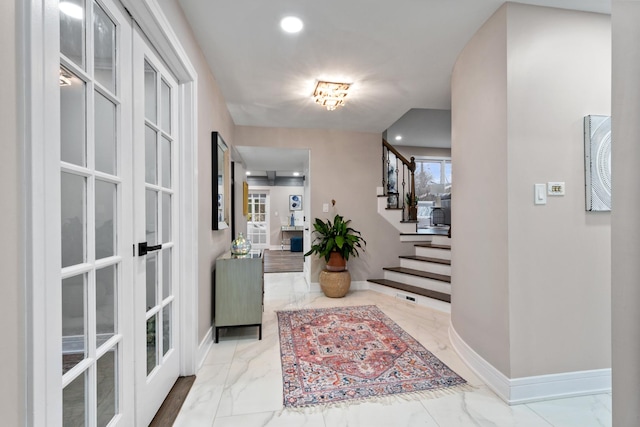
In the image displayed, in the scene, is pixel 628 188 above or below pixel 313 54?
below

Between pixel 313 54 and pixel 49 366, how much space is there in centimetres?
235

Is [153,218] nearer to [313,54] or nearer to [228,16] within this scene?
[228,16]

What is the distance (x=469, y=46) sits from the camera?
2.08 m

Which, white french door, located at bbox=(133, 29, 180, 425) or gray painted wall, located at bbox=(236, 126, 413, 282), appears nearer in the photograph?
white french door, located at bbox=(133, 29, 180, 425)

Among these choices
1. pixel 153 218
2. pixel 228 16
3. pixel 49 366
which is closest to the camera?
pixel 49 366

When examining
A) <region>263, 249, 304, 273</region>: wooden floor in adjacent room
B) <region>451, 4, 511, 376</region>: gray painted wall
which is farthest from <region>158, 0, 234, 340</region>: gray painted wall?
<region>263, 249, 304, 273</region>: wooden floor in adjacent room

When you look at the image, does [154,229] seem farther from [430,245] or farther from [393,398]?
[430,245]

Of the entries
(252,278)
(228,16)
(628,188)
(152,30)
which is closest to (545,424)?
(628,188)

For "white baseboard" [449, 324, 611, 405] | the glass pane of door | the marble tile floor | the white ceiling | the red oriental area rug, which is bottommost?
the marble tile floor

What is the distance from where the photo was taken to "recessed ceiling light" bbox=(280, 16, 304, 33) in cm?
185

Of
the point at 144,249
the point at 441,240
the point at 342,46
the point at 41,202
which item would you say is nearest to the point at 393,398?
the point at 144,249

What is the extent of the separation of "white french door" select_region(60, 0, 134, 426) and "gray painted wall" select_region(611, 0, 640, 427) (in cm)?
157

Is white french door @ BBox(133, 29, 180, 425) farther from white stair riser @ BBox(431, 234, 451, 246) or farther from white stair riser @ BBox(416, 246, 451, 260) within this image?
white stair riser @ BBox(431, 234, 451, 246)

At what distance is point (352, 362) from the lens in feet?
6.87
